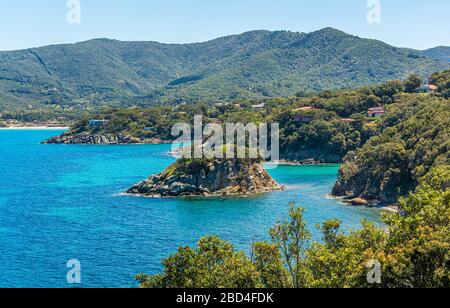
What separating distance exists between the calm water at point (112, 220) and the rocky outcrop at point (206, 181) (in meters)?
4.32

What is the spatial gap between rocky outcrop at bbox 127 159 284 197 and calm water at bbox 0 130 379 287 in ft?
14.2

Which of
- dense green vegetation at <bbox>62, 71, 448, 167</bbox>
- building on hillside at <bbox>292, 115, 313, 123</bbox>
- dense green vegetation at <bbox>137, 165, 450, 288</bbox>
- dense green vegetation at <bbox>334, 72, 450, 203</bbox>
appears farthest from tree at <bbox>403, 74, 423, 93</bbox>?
dense green vegetation at <bbox>137, 165, 450, 288</bbox>

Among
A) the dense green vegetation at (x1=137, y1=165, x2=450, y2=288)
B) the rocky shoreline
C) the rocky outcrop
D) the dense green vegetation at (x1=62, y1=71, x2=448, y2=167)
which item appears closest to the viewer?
the dense green vegetation at (x1=137, y1=165, x2=450, y2=288)

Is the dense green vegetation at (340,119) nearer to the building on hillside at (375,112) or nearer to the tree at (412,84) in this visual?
the tree at (412,84)

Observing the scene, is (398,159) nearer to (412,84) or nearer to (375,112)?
(375,112)

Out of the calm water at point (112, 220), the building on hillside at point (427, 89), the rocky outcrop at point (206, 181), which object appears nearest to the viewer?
the calm water at point (112, 220)

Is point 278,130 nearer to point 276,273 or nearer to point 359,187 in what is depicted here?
point 359,187

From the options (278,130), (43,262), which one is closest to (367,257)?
(43,262)

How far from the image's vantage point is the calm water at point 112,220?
51281 mm

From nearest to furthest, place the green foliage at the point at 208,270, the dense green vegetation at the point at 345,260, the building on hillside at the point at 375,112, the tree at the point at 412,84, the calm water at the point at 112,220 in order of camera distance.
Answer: the dense green vegetation at the point at 345,260
the green foliage at the point at 208,270
the calm water at the point at 112,220
the building on hillside at the point at 375,112
the tree at the point at 412,84

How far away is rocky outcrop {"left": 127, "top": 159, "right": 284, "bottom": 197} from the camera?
8975 cm

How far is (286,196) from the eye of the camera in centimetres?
8612

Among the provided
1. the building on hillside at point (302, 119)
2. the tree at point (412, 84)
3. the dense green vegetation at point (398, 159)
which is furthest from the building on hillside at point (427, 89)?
the dense green vegetation at point (398, 159)

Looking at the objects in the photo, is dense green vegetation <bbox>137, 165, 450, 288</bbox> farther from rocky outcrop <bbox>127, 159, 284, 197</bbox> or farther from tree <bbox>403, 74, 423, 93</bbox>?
tree <bbox>403, 74, 423, 93</bbox>
